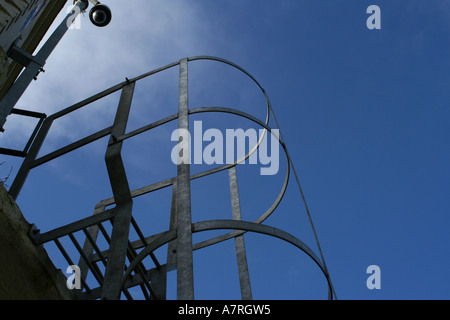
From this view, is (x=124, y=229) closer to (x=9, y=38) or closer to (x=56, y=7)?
(x=9, y=38)

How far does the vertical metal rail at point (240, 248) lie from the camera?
24.6 feet

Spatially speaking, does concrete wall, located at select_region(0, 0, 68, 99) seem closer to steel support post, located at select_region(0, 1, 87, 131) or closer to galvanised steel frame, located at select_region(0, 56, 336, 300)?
steel support post, located at select_region(0, 1, 87, 131)

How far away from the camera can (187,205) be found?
4.87 metres

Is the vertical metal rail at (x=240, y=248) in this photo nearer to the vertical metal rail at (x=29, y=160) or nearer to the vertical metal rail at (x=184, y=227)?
the vertical metal rail at (x=184, y=227)

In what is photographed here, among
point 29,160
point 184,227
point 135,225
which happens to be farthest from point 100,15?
point 184,227

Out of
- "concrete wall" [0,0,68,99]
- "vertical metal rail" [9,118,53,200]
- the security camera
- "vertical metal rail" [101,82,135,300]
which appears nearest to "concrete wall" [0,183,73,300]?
"vertical metal rail" [101,82,135,300]

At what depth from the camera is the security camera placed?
9595 millimetres

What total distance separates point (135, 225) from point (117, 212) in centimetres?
116

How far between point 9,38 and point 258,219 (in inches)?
250

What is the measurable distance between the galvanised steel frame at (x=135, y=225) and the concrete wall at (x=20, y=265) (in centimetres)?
31

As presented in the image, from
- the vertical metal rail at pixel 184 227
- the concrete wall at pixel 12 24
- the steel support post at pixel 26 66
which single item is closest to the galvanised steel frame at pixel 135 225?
the vertical metal rail at pixel 184 227

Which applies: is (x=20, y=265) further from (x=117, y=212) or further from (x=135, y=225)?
(x=135, y=225)

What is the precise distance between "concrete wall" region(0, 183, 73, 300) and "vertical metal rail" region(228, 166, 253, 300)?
3250 millimetres
